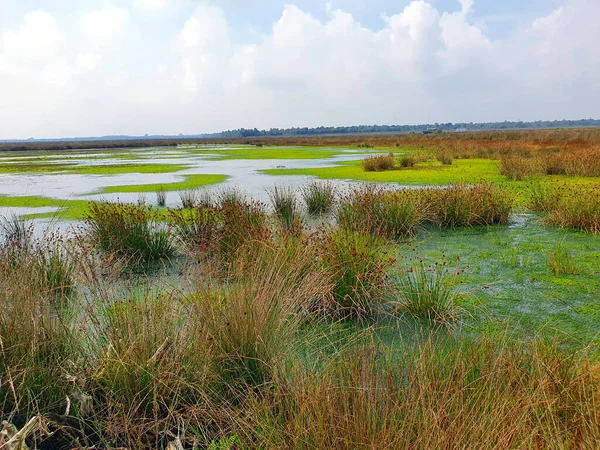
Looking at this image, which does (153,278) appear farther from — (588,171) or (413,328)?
(588,171)

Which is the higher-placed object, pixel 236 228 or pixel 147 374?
pixel 236 228

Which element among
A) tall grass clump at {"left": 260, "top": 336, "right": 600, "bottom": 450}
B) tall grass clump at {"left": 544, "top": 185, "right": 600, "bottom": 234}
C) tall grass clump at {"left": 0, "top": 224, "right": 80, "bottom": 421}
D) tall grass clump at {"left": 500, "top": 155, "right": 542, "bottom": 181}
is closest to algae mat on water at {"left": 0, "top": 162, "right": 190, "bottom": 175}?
tall grass clump at {"left": 500, "top": 155, "right": 542, "bottom": 181}

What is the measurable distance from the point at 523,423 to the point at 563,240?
6.00 meters

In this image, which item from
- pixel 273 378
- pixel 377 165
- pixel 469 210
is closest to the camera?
pixel 273 378

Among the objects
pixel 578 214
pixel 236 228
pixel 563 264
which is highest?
pixel 236 228

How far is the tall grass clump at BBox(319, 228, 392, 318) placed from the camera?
4.41 meters

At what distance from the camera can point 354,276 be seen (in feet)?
14.9

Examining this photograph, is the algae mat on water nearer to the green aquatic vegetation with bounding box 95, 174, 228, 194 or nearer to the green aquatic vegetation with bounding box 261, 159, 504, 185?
the green aquatic vegetation with bounding box 95, 174, 228, 194

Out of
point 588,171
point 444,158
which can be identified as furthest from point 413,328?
point 444,158

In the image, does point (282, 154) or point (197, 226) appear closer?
point (197, 226)

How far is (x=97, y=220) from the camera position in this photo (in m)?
6.86

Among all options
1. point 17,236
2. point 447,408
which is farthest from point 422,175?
point 447,408

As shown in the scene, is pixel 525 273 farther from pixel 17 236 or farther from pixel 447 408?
pixel 17 236

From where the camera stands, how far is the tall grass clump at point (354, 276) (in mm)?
4410
